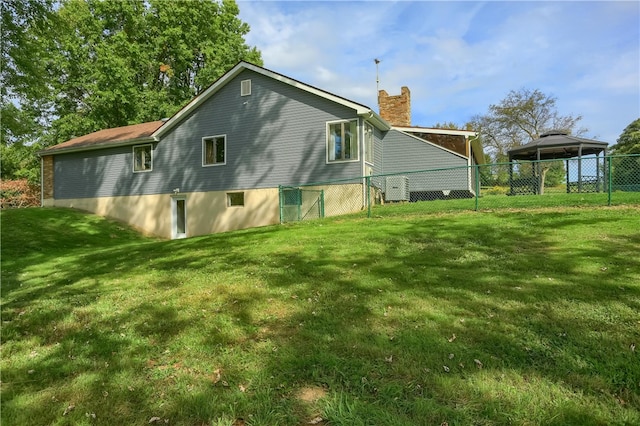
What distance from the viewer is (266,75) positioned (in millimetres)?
16078

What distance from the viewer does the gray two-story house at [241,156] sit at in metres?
14.9

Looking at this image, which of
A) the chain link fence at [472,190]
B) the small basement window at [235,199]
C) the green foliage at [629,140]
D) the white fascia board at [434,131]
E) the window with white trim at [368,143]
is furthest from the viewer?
the green foliage at [629,140]

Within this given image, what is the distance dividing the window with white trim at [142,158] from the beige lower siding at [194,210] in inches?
56.9

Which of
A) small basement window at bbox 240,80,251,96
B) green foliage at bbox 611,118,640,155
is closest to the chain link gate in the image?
small basement window at bbox 240,80,251,96

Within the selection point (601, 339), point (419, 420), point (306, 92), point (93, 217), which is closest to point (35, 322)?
point (419, 420)

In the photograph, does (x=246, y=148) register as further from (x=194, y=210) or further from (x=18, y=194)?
(x=18, y=194)

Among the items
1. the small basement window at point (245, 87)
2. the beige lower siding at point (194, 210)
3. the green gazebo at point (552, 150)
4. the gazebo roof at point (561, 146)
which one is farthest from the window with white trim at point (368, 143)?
the gazebo roof at point (561, 146)

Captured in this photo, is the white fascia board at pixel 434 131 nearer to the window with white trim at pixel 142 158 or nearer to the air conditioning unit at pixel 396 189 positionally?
the air conditioning unit at pixel 396 189

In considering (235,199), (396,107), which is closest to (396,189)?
(396,107)

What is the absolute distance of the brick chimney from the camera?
64.0ft

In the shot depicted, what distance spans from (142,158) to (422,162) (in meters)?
13.5

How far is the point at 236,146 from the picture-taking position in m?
16.7

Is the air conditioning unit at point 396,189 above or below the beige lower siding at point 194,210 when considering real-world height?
above

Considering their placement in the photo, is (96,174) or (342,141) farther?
(96,174)
